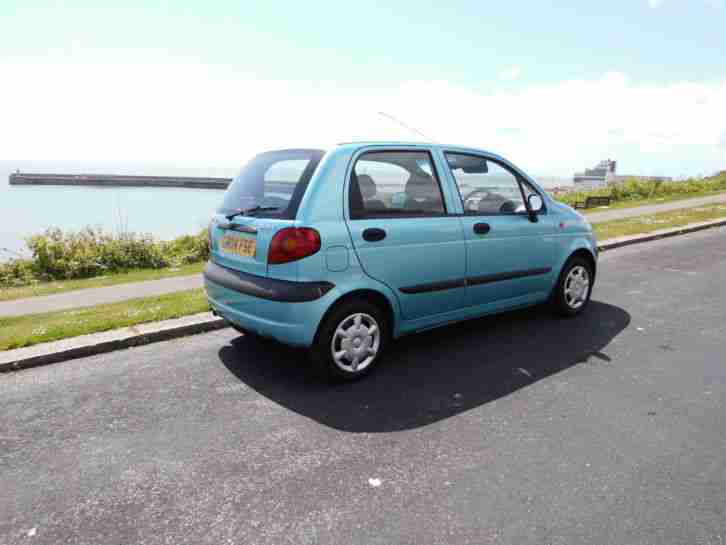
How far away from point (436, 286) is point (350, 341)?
864 mm

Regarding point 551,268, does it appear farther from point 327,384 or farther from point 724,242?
point 724,242

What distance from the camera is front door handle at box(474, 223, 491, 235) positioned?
433cm

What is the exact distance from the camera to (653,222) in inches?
502

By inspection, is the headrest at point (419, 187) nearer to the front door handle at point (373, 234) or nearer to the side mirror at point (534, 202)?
the front door handle at point (373, 234)

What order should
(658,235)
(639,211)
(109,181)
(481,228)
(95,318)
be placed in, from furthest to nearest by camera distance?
(109,181)
(639,211)
(658,235)
(95,318)
(481,228)

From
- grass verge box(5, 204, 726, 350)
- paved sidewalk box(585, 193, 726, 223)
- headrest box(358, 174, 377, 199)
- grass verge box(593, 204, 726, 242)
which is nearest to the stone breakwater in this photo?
paved sidewalk box(585, 193, 726, 223)

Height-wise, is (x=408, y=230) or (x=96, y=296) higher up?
(x=408, y=230)

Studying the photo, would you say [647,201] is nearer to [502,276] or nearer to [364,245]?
[502,276]

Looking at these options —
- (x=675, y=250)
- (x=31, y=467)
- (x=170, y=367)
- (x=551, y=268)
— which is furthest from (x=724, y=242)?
(x=31, y=467)

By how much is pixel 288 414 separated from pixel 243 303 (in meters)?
0.92

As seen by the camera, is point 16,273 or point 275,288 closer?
point 275,288

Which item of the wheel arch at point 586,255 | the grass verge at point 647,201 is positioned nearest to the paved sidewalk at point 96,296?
the wheel arch at point 586,255

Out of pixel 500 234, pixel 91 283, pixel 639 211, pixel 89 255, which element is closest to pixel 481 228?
pixel 500 234

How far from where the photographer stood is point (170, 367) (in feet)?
13.8
